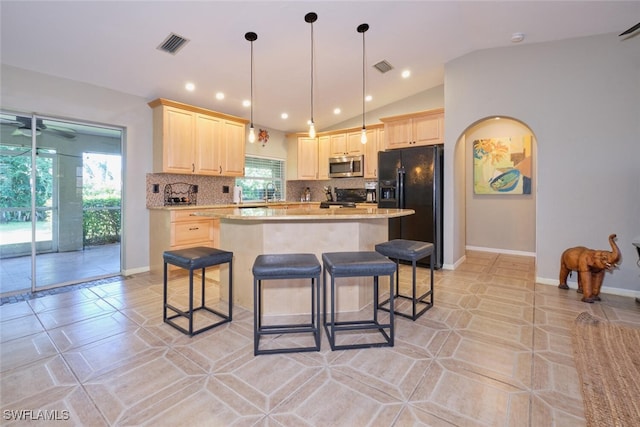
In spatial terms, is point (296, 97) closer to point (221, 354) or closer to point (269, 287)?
point (269, 287)

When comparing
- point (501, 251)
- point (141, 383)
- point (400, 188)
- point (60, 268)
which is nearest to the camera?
point (141, 383)

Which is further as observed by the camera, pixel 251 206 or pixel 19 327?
pixel 251 206

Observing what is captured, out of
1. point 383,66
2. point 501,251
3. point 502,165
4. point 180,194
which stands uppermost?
point 383,66

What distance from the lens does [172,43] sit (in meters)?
3.25

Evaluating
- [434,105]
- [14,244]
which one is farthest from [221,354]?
[434,105]

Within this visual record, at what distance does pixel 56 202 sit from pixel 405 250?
4.22 metres

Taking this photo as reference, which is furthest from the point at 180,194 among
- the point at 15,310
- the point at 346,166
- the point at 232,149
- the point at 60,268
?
the point at 346,166

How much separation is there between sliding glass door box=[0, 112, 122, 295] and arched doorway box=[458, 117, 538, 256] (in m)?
5.73

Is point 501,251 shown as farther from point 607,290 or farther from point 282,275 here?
point 282,275

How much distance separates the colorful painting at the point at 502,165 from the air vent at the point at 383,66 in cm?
256

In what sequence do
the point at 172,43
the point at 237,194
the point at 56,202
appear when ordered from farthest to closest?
the point at 237,194 < the point at 56,202 < the point at 172,43

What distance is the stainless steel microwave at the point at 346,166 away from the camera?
18.8 feet

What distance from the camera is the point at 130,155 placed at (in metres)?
4.14

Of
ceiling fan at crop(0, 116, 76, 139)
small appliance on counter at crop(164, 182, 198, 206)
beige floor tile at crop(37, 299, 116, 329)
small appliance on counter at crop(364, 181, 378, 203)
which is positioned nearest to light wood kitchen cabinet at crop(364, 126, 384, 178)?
small appliance on counter at crop(364, 181, 378, 203)
